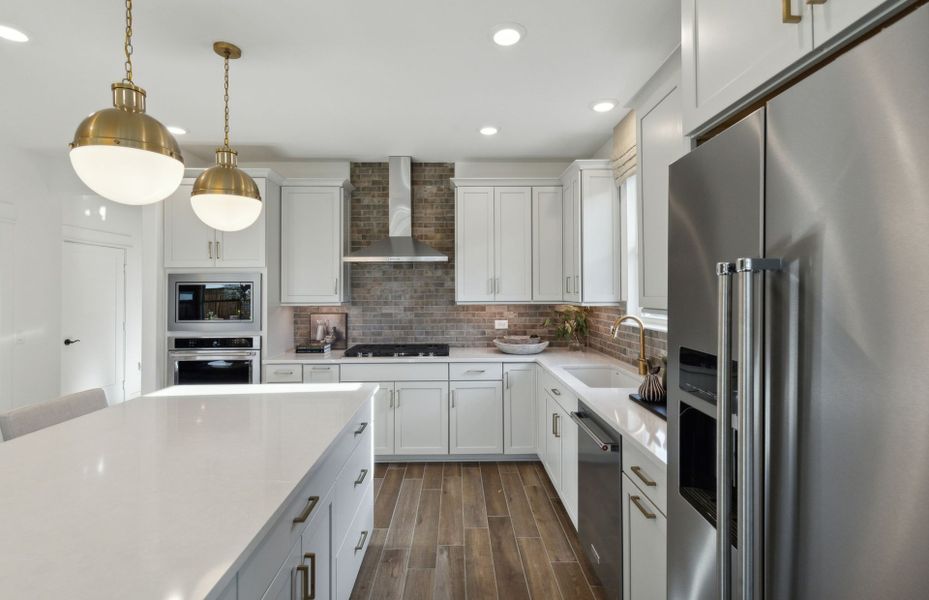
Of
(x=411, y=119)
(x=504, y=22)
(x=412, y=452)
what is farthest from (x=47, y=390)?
(x=504, y=22)

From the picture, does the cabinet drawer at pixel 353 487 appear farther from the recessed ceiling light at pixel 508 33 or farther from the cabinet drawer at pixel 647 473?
the recessed ceiling light at pixel 508 33


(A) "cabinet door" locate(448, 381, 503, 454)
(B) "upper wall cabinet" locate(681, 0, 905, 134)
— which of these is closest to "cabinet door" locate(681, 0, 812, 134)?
(B) "upper wall cabinet" locate(681, 0, 905, 134)

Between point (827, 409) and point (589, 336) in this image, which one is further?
point (589, 336)

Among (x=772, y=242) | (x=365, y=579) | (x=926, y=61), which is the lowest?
(x=365, y=579)

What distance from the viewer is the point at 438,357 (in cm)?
366

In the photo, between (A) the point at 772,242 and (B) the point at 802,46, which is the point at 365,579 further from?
(B) the point at 802,46

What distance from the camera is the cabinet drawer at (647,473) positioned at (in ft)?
4.66

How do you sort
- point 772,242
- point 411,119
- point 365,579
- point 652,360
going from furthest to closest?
1. point 411,119
2. point 652,360
3. point 365,579
4. point 772,242

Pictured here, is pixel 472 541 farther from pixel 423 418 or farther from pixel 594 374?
pixel 594 374

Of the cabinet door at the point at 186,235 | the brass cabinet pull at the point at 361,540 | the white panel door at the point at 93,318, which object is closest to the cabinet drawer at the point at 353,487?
the brass cabinet pull at the point at 361,540

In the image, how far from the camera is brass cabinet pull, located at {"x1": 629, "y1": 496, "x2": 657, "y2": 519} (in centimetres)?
150

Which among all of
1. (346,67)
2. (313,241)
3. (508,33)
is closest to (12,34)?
(346,67)

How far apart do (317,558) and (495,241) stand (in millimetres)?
2877

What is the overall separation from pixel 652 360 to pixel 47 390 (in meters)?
5.15
